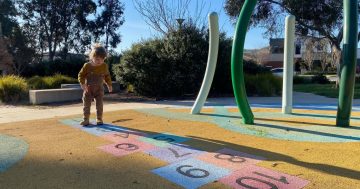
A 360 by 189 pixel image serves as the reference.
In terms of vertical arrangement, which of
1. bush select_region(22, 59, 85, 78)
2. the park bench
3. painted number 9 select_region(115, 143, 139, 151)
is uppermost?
bush select_region(22, 59, 85, 78)

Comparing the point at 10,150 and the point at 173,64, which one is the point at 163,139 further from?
the point at 173,64

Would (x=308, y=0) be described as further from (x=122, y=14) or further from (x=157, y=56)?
(x=122, y=14)

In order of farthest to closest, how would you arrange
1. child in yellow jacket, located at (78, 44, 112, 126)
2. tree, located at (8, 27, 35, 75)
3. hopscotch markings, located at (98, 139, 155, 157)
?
tree, located at (8, 27, 35, 75)
child in yellow jacket, located at (78, 44, 112, 126)
hopscotch markings, located at (98, 139, 155, 157)

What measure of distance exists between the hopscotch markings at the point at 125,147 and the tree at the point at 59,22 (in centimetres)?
3229

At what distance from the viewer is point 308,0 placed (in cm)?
1831

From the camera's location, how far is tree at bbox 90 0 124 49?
35562mm

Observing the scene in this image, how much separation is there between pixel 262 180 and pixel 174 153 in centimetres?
131

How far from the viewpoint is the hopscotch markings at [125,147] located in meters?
4.44

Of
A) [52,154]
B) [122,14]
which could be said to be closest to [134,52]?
[52,154]

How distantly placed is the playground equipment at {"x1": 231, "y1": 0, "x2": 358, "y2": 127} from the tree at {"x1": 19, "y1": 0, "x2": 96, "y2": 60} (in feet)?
102

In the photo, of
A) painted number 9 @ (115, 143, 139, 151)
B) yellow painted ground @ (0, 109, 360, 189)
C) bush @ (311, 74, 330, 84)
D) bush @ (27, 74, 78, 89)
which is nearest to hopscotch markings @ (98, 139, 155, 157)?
painted number 9 @ (115, 143, 139, 151)

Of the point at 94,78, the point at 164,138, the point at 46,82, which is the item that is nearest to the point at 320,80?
the point at 46,82

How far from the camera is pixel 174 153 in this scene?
14.3ft

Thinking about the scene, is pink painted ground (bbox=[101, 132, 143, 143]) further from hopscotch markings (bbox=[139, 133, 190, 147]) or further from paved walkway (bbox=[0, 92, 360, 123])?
paved walkway (bbox=[0, 92, 360, 123])
